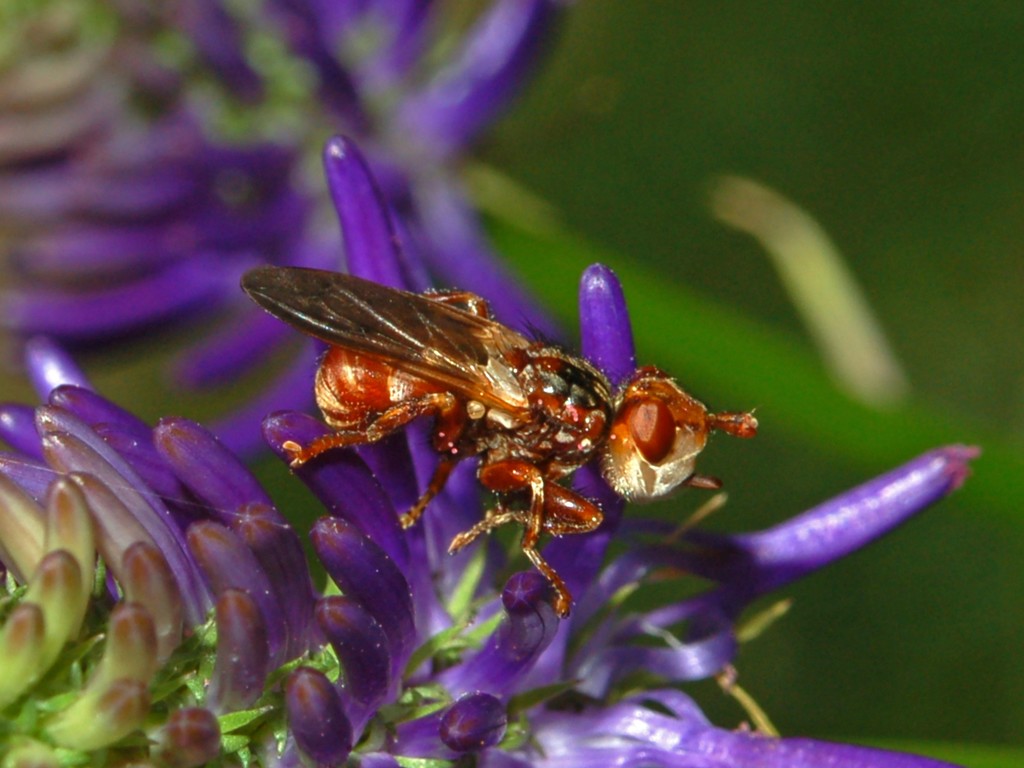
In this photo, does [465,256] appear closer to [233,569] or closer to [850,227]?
[233,569]

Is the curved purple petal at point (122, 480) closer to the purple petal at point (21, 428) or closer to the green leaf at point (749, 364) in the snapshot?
the purple petal at point (21, 428)

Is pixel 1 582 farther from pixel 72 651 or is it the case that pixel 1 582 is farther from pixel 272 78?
pixel 272 78

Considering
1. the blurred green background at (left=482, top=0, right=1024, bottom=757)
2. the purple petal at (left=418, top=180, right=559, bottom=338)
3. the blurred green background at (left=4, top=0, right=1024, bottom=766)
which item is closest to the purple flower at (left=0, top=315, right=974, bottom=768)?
the purple petal at (left=418, top=180, right=559, bottom=338)

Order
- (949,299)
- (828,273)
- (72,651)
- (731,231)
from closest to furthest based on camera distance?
(72,651)
(828,273)
(949,299)
(731,231)

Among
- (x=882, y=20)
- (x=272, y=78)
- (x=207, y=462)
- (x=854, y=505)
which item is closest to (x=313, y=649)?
(x=207, y=462)

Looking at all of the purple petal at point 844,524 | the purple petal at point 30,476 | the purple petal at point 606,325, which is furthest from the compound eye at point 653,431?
the purple petal at point 30,476
